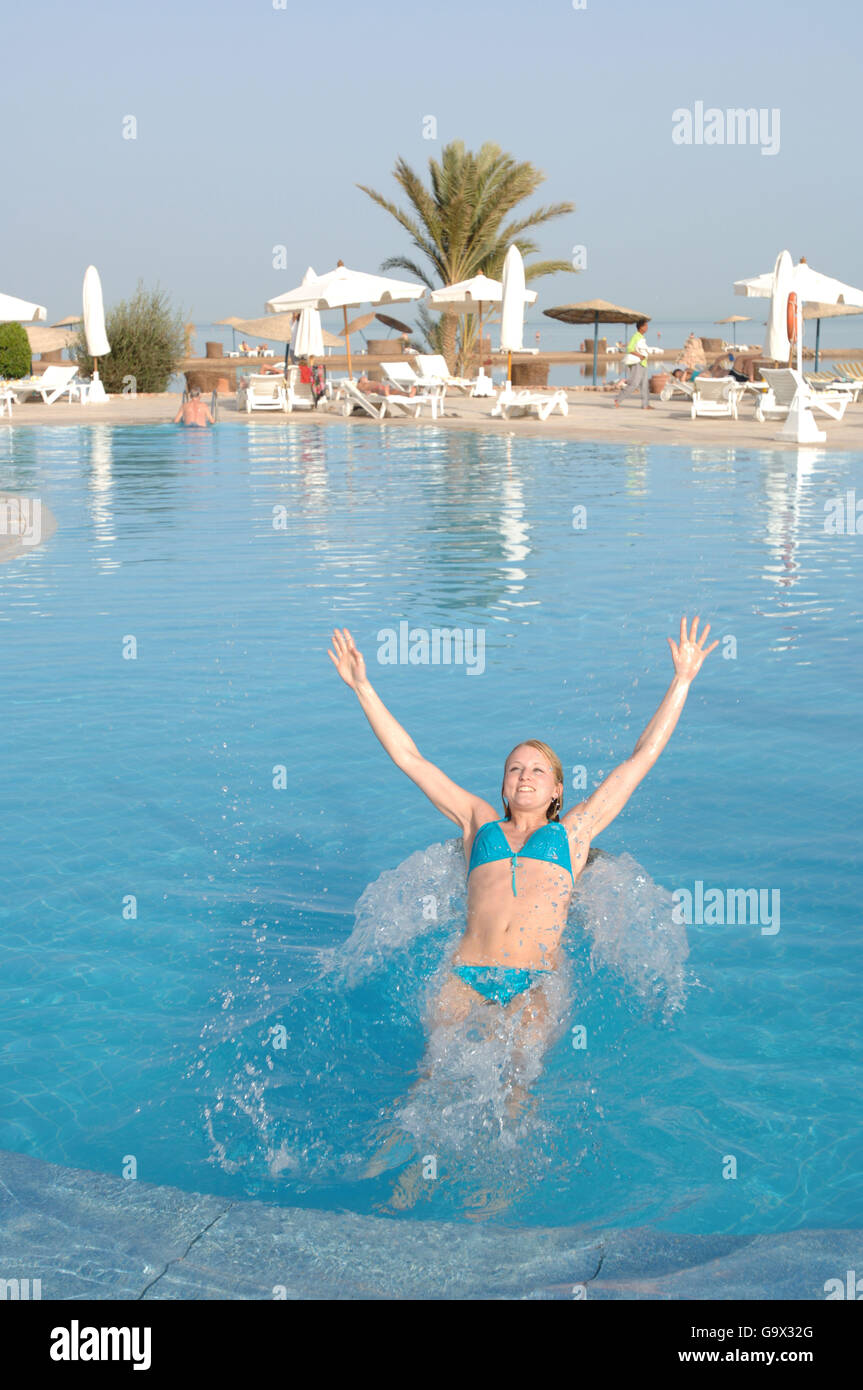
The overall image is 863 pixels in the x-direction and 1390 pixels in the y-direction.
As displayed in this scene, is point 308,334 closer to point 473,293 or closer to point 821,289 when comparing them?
point 473,293

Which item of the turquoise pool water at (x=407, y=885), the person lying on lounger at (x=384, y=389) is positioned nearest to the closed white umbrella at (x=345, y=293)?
the person lying on lounger at (x=384, y=389)

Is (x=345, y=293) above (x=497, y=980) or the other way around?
above

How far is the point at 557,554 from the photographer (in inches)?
428

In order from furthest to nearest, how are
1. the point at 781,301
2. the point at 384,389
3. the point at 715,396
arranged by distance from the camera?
the point at 384,389, the point at 715,396, the point at 781,301

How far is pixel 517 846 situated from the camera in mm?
3967

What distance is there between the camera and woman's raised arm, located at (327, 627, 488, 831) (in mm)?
4059

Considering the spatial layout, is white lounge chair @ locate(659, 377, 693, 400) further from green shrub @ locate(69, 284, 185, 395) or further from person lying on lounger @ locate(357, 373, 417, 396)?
green shrub @ locate(69, 284, 185, 395)

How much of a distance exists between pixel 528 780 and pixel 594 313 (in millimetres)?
29227

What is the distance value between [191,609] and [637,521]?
5034mm

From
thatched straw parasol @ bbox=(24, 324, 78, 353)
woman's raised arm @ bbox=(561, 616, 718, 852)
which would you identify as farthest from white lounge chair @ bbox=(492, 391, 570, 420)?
thatched straw parasol @ bbox=(24, 324, 78, 353)

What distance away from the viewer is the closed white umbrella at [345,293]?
83.8 ft

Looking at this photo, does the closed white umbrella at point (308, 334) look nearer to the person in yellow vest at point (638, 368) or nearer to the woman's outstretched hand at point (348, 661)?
the person in yellow vest at point (638, 368)

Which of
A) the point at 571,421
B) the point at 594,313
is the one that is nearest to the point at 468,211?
the point at 594,313

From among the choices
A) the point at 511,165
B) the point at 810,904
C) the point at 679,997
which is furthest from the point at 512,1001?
the point at 511,165
